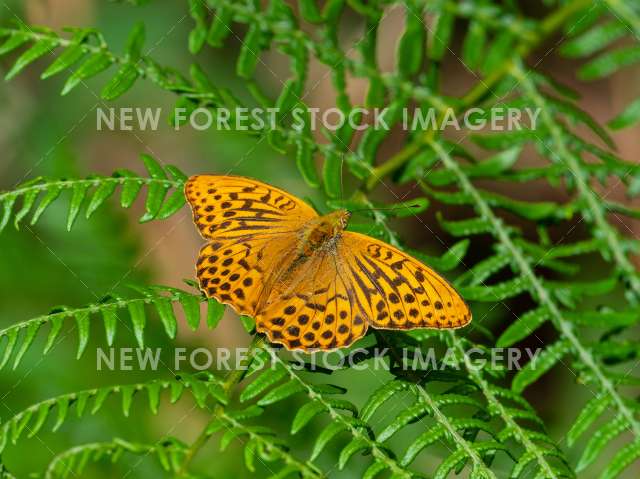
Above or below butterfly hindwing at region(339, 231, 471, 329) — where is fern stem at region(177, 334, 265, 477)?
below

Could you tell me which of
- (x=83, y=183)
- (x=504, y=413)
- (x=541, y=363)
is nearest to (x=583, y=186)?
(x=541, y=363)

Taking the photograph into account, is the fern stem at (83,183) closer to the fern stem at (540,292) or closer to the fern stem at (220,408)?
the fern stem at (220,408)

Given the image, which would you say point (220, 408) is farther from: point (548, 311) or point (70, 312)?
point (548, 311)

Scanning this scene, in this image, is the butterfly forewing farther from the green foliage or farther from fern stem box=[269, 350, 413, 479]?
fern stem box=[269, 350, 413, 479]

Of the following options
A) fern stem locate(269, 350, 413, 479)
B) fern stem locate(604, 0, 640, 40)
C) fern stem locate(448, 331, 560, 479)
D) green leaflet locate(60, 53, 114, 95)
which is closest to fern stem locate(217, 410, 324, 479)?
fern stem locate(269, 350, 413, 479)

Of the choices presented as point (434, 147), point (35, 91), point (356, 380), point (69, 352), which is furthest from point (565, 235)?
point (35, 91)

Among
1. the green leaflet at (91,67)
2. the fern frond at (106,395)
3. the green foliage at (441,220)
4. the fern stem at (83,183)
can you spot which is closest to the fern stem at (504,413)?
the green foliage at (441,220)
